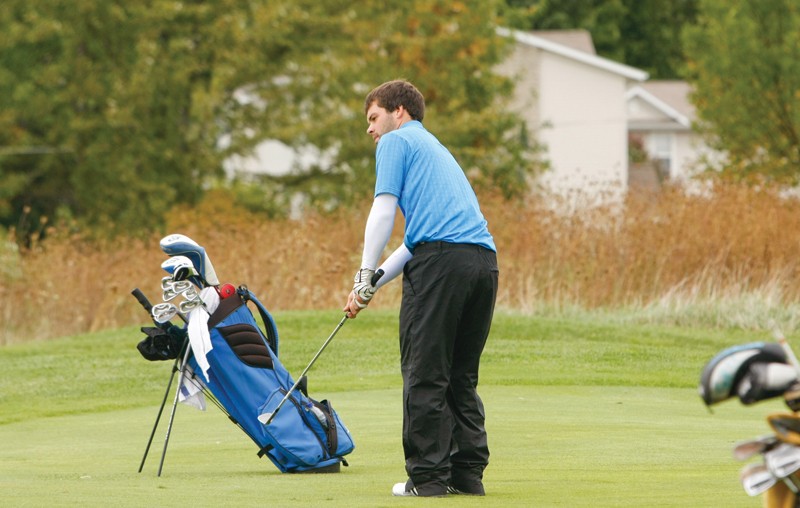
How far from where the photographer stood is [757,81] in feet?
96.2

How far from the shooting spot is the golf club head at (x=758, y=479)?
3.61m

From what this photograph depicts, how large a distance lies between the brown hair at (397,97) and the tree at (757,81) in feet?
72.7

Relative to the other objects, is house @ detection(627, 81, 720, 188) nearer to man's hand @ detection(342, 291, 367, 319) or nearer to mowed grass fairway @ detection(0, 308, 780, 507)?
mowed grass fairway @ detection(0, 308, 780, 507)

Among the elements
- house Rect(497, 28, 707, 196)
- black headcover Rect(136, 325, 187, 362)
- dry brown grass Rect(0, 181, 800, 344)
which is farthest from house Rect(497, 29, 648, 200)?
black headcover Rect(136, 325, 187, 362)

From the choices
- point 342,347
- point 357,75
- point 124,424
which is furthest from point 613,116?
point 124,424

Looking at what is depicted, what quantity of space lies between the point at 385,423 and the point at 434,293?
3334 millimetres

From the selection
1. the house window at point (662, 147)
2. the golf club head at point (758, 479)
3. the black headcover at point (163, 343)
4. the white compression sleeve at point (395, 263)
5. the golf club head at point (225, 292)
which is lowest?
the black headcover at point (163, 343)

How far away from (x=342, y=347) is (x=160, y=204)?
627 inches

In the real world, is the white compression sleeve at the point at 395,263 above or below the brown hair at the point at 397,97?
below

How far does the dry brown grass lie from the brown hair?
1156cm

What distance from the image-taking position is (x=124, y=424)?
10.4 meters

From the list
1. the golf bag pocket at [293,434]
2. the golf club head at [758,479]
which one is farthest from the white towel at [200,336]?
the golf club head at [758,479]

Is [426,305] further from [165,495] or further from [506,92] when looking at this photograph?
[506,92]

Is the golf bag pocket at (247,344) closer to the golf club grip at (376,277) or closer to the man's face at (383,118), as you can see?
the golf club grip at (376,277)
